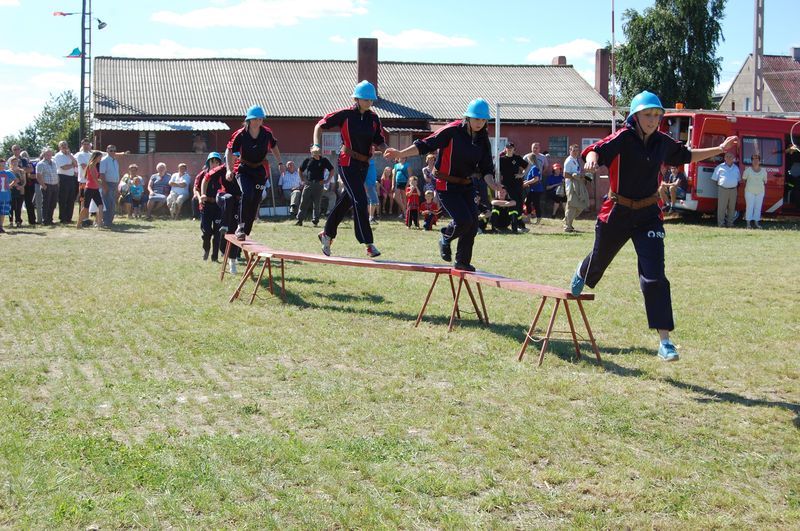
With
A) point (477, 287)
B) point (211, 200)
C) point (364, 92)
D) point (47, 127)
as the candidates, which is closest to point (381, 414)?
point (477, 287)

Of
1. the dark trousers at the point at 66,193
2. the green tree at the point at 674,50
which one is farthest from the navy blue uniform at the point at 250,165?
the green tree at the point at 674,50

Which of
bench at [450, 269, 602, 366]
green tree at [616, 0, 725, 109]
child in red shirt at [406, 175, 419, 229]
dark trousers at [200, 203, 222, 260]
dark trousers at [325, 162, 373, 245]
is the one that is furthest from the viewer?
green tree at [616, 0, 725, 109]

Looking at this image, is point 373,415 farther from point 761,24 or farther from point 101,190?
point 761,24

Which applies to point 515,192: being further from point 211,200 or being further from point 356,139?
point 356,139

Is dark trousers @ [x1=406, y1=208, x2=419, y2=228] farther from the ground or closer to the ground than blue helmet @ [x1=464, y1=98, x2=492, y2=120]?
closer to the ground

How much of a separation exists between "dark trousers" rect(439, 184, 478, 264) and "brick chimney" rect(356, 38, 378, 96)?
32.1 meters

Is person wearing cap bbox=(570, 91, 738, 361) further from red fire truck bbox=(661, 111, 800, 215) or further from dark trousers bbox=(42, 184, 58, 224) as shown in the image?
dark trousers bbox=(42, 184, 58, 224)

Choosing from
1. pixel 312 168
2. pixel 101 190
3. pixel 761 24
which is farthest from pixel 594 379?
pixel 761 24

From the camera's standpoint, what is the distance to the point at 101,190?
2353 centimetres

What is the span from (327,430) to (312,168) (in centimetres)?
1781

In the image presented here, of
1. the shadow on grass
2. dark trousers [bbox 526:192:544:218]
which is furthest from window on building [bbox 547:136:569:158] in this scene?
the shadow on grass

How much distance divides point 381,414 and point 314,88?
4011 centimetres

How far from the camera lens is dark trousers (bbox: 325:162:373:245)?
10891 mm

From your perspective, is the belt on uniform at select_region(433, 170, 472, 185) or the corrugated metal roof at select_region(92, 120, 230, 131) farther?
the corrugated metal roof at select_region(92, 120, 230, 131)
